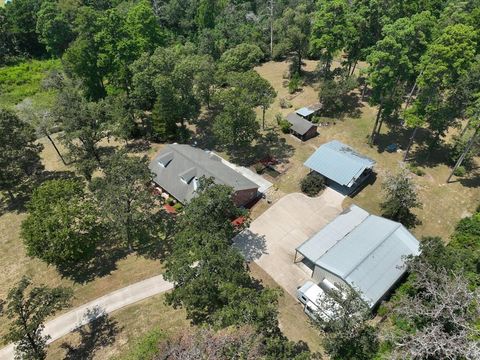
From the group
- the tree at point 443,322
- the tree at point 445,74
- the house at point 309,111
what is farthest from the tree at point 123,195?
the tree at point 445,74

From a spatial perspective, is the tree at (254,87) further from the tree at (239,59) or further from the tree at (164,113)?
the tree at (239,59)

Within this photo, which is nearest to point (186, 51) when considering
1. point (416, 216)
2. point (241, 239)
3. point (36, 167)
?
point (36, 167)

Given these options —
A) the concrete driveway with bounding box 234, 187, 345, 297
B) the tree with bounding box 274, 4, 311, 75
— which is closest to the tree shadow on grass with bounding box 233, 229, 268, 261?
the concrete driveway with bounding box 234, 187, 345, 297

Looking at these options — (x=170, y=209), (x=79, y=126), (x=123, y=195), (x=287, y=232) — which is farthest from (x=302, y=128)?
(x=79, y=126)

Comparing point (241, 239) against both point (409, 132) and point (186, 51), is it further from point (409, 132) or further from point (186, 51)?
point (186, 51)

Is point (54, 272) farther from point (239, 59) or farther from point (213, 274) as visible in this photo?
point (239, 59)

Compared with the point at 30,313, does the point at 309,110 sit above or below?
below
